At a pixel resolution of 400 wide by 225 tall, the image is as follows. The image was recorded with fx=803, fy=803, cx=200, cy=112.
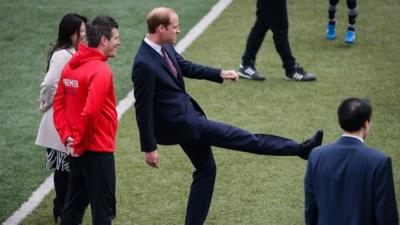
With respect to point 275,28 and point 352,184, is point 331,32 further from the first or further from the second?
point 352,184

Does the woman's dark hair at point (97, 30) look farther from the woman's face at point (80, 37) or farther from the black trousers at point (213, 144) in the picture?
the black trousers at point (213, 144)

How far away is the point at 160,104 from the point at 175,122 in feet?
0.60

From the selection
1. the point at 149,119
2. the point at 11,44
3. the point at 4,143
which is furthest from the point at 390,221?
the point at 11,44

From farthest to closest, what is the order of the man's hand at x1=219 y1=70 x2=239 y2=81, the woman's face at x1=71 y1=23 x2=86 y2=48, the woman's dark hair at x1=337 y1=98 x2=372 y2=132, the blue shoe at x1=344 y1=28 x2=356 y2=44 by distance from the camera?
the blue shoe at x1=344 y1=28 x2=356 y2=44 < the woman's face at x1=71 y1=23 x2=86 y2=48 < the man's hand at x1=219 y1=70 x2=239 y2=81 < the woman's dark hair at x1=337 y1=98 x2=372 y2=132

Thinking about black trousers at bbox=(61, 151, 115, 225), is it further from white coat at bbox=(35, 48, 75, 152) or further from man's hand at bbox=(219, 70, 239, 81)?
man's hand at bbox=(219, 70, 239, 81)

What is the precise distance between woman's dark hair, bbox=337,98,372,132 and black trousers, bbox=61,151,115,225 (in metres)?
1.99

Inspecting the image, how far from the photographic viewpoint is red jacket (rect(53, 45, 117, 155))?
18.8ft

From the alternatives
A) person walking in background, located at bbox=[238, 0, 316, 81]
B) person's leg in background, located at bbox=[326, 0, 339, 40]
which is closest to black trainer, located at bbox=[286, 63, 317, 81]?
person walking in background, located at bbox=[238, 0, 316, 81]

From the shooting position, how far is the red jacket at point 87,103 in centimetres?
573

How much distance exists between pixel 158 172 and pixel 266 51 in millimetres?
4413

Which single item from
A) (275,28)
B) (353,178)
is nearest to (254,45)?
(275,28)

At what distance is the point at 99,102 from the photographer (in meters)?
5.70

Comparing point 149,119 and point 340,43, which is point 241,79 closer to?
point 340,43

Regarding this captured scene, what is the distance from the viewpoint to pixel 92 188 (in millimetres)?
6031
